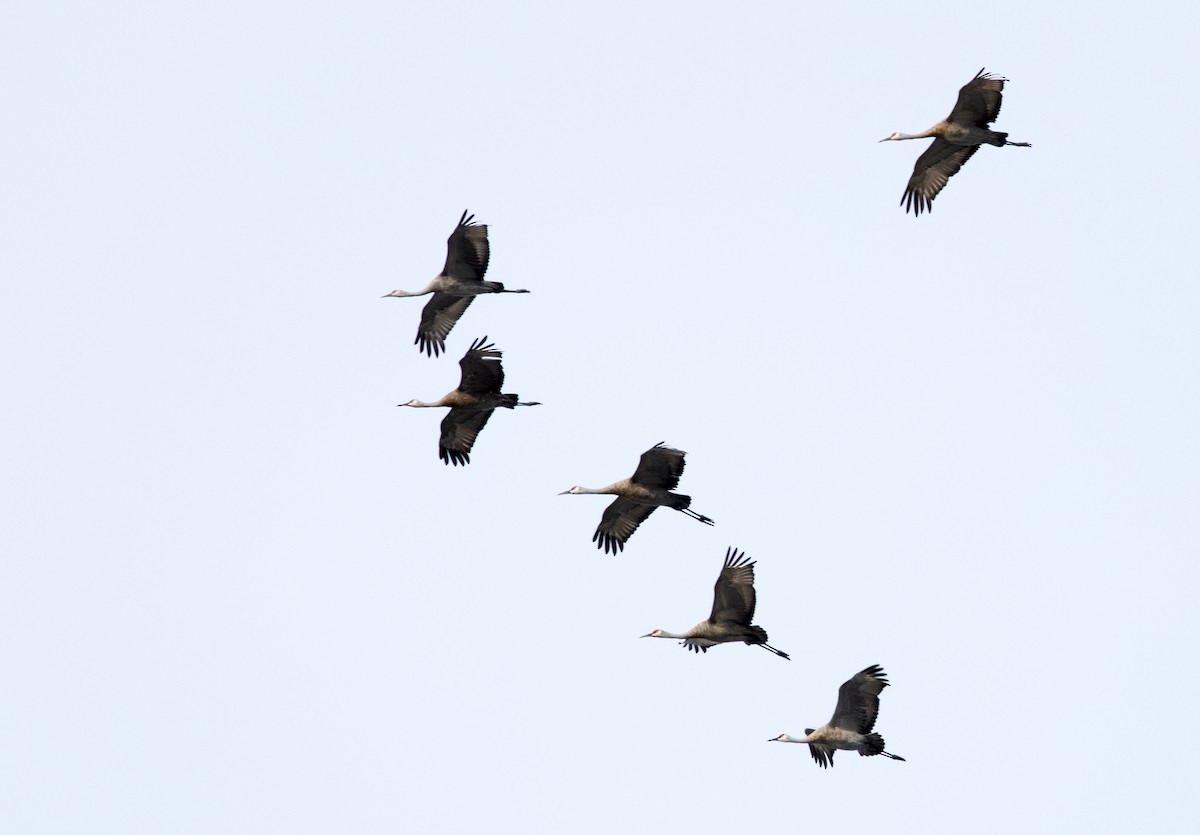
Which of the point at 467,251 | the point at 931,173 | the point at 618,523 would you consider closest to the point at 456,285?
the point at 467,251

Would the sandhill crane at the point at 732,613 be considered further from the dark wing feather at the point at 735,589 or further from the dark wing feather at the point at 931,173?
the dark wing feather at the point at 931,173

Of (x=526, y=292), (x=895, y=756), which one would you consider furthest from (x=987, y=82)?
(x=895, y=756)

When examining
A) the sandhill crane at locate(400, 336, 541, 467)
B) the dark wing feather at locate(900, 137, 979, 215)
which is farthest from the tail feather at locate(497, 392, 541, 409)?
the dark wing feather at locate(900, 137, 979, 215)

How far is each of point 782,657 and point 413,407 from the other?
29.0 ft

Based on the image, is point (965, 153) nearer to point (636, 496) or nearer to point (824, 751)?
point (636, 496)

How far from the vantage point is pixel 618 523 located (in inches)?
1332

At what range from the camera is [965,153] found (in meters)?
34.2

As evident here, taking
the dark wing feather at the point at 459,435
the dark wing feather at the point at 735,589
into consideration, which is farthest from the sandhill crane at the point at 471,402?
the dark wing feather at the point at 735,589

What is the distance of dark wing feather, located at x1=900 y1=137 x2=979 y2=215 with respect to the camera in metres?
34.1

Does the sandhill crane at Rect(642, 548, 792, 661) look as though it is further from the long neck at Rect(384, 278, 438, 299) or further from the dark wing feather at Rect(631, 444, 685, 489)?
the long neck at Rect(384, 278, 438, 299)

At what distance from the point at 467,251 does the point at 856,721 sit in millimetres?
10293

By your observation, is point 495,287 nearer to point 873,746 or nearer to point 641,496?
point 641,496

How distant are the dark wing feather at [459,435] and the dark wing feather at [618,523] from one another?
116 inches

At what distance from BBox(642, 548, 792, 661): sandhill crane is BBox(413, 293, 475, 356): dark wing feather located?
7.37 meters
